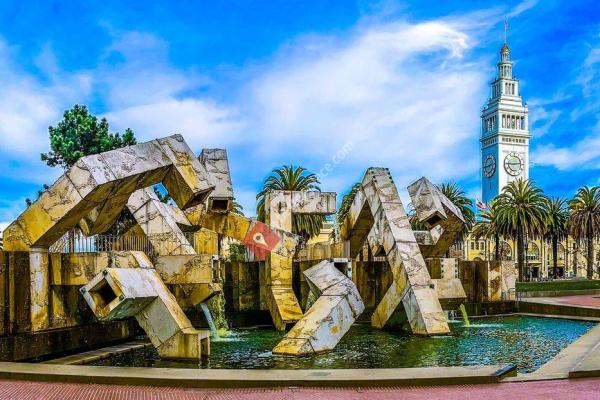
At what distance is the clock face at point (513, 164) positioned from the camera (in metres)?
154

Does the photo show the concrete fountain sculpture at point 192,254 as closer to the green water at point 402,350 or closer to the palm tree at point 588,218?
the green water at point 402,350

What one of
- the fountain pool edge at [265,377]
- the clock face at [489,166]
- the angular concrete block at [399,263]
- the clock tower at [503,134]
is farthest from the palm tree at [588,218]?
the clock face at [489,166]

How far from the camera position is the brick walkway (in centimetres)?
927

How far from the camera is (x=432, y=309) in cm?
1891

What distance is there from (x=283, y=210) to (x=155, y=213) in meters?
4.72

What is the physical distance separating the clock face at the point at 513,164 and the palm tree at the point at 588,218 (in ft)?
314

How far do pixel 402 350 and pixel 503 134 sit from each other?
488 feet

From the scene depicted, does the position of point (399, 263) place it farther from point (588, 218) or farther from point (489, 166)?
point (489, 166)

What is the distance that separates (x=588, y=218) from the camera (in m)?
58.5

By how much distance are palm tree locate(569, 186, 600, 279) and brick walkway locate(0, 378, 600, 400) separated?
2056 inches

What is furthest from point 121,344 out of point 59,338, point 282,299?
point 282,299

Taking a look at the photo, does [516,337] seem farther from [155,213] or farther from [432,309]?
[155,213]

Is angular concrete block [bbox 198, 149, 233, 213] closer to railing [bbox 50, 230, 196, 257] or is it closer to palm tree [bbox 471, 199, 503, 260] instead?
railing [bbox 50, 230, 196, 257]

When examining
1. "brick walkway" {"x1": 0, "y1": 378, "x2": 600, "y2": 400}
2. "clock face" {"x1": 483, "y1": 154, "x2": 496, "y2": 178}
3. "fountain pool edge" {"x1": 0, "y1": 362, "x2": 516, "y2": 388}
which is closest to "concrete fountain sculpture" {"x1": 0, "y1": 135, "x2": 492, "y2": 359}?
"fountain pool edge" {"x1": 0, "y1": 362, "x2": 516, "y2": 388}
